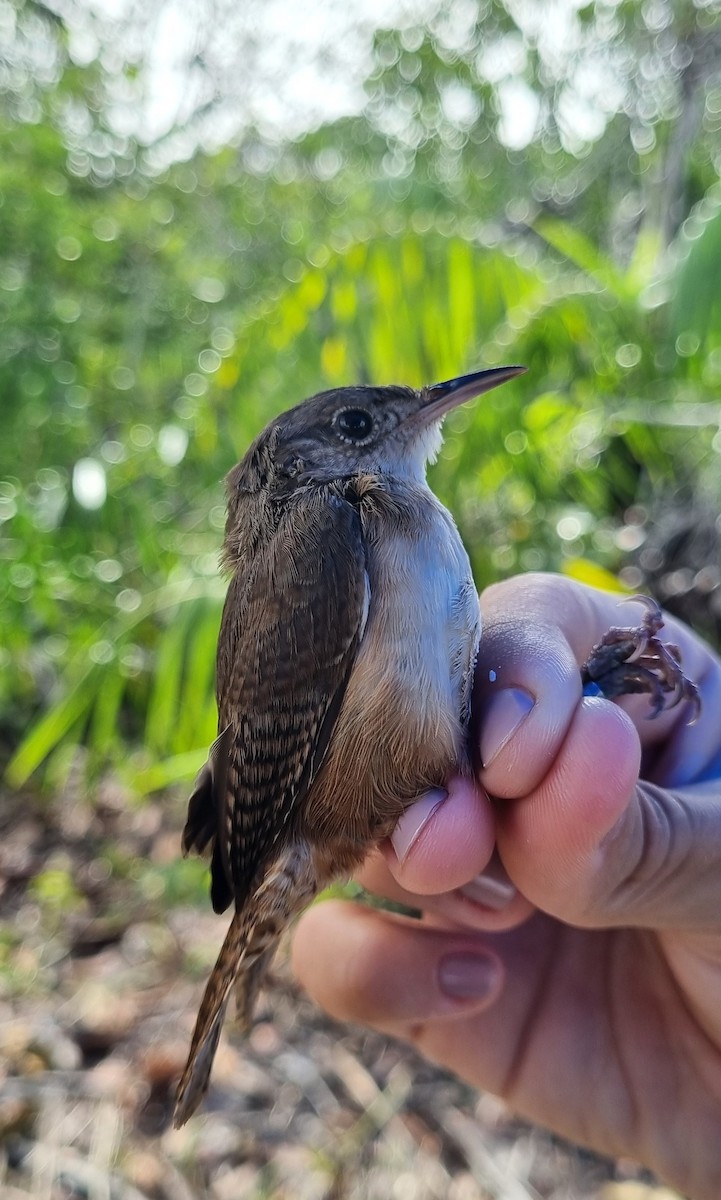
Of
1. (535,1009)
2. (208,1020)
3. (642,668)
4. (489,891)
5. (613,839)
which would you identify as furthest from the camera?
(535,1009)

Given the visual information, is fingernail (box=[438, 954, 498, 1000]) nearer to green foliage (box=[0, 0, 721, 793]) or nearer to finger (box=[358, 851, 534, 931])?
finger (box=[358, 851, 534, 931])

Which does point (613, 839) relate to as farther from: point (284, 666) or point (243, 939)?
point (243, 939)

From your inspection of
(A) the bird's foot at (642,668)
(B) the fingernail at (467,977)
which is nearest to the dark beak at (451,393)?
(A) the bird's foot at (642,668)

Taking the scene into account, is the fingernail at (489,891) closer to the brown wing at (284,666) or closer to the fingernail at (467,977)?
the fingernail at (467,977)

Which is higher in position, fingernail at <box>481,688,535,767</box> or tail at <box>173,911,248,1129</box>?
fingernail at <box>481,688,535,767</box>

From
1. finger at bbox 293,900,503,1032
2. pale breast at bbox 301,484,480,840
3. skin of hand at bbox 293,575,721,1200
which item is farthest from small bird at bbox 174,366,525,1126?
finger at bbox 293,900,503,1032

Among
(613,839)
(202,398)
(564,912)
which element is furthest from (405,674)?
(202,398)
